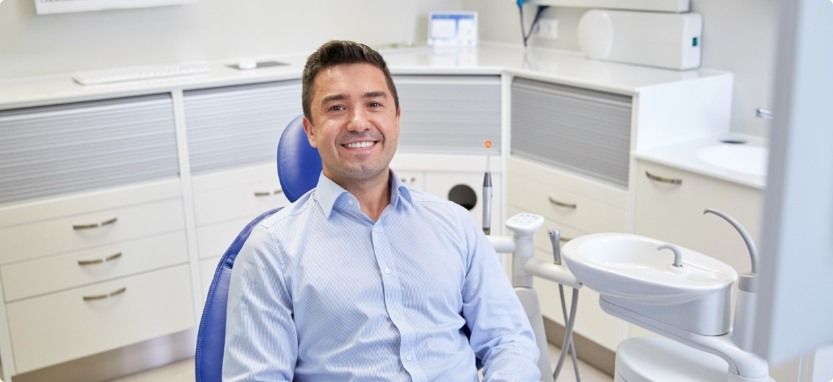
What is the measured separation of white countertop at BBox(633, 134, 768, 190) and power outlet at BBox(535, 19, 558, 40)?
961 mm

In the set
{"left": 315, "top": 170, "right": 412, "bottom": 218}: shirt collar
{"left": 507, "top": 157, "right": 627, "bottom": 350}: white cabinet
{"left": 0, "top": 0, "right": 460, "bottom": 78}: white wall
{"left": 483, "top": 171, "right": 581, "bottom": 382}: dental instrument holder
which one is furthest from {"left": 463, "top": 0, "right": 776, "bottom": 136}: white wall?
{"left": 315, "top": 170, "right": 412, "bottom": 218}: shirt collar

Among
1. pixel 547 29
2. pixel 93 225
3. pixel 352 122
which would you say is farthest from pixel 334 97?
pixel 547 29

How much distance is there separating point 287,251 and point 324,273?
8 cm

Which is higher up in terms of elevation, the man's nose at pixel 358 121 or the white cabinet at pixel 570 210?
the man's nose at pixel 358 121

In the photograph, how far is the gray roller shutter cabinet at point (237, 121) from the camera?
307cm

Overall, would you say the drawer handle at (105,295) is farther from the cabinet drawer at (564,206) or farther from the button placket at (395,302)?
the button placket at (395,302)

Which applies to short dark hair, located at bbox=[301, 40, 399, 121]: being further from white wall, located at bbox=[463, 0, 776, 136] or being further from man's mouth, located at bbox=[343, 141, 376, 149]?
white wall, located at bbox=[463, 0, 776, 136]

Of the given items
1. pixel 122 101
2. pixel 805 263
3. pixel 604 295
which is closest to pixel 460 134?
pixel 122 101

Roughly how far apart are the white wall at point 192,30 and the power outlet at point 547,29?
1.79ft

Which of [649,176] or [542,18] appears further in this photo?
[542,18]

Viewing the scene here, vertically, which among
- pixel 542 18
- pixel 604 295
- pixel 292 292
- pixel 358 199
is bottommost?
pixel 604 295

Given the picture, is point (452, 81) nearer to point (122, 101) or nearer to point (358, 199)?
point (122, 101)

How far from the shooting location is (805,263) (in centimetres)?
57

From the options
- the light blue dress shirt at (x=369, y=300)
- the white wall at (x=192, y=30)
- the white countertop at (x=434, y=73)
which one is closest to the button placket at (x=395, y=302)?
the light blue dress shirt at (x=369, y=300)
